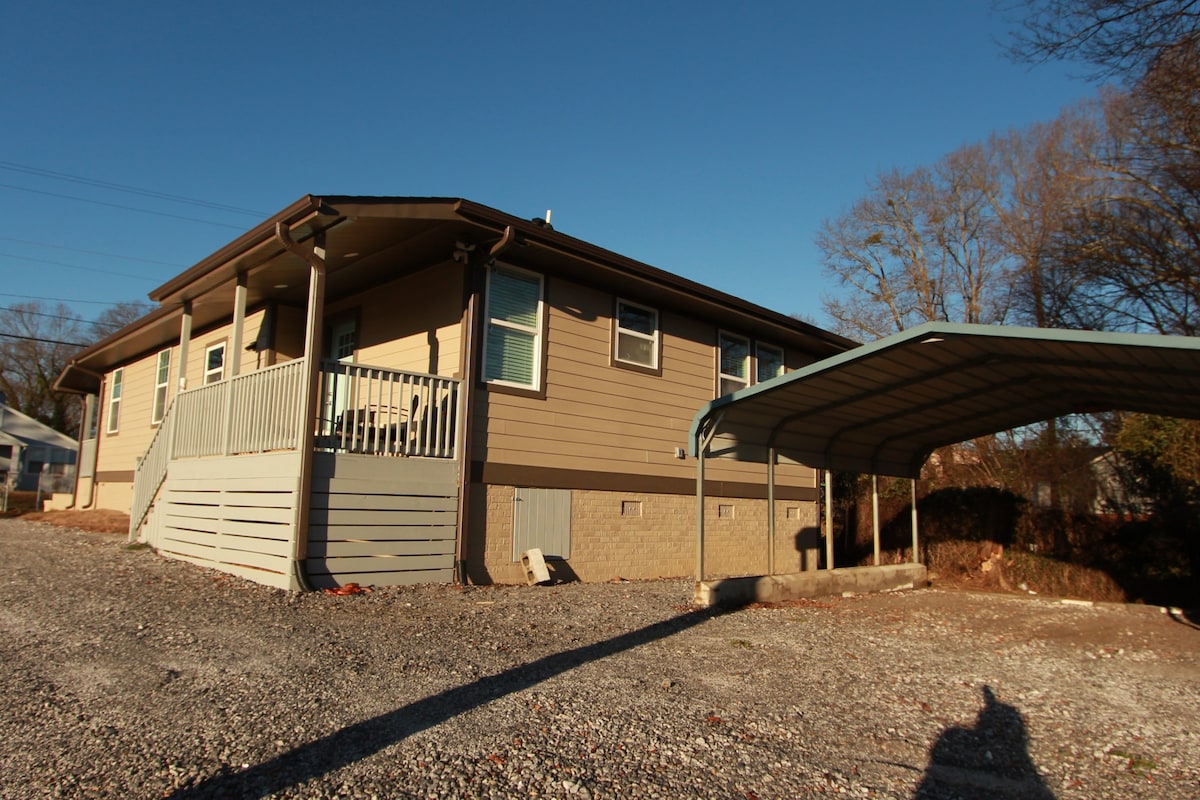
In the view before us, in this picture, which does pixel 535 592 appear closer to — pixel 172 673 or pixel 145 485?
pixel 172 673

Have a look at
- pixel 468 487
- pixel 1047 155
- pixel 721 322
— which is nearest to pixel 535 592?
pixel 468 487

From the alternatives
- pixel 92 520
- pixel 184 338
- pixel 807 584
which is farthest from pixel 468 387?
pixel 92 520

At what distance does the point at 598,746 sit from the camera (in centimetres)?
442

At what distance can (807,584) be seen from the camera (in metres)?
10.9

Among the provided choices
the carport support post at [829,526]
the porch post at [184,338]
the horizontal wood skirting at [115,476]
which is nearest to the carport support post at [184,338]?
the porch post at [184,338]

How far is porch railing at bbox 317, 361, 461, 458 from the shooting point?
910cm

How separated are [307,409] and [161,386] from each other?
36.1 feet

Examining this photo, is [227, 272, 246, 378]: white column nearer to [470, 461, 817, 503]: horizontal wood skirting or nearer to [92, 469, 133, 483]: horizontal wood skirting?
[470, 461, 817, 503]: horizontal wood skirting

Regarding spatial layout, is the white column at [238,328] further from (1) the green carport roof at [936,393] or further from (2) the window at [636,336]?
(1) the green carport roof at [936,393]

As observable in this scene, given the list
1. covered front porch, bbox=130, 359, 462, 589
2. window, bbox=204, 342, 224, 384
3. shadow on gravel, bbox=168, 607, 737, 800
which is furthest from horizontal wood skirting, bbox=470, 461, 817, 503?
window, bbox=204, 342, 224, 384

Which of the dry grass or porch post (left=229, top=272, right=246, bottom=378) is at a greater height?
porch post (left=229, top=272, right=246, bottom=378)

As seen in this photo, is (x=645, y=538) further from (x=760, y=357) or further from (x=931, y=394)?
(x=760, y=357)

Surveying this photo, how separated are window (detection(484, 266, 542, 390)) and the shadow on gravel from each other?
4629 mm

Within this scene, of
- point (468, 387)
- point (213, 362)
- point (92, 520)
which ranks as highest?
point (213, 362)
